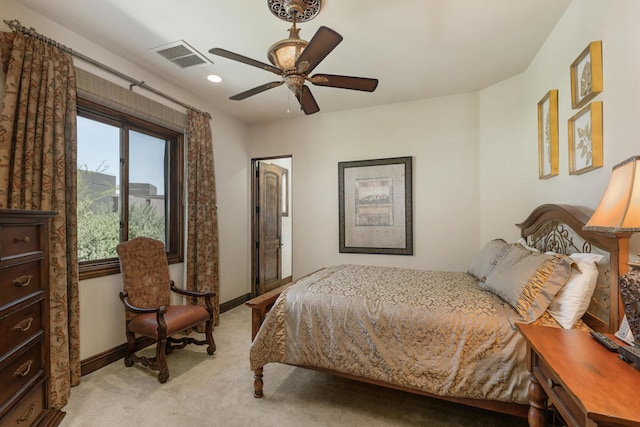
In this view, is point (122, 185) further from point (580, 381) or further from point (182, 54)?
point (580, 381)

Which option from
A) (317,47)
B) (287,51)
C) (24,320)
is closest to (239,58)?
(287,51)

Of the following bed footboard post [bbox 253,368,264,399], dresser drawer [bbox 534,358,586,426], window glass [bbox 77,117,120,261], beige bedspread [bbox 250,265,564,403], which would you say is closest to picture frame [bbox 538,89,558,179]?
beige bedspread [bbox 250,265,564,403]

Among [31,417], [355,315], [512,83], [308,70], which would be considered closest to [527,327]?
[355,315]

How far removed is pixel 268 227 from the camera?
16.5 ft

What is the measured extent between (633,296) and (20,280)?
246 centimetres

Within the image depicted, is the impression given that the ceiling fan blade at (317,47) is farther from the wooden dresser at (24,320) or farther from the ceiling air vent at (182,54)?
the wooden dresser at (24,320)

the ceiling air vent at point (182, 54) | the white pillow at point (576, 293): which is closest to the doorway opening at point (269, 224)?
the ceiling air vent at point (182, 54)

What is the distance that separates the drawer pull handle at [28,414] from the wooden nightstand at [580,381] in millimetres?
2200

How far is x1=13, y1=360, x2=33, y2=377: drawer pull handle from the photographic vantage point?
51.3 inches

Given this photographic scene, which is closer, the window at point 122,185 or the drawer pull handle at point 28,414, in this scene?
the drawer pull handle at point 28,414

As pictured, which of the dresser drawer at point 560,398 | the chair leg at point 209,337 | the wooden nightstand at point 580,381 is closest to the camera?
the wooden nightstand at point 580,381

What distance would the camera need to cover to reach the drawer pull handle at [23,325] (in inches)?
50.9

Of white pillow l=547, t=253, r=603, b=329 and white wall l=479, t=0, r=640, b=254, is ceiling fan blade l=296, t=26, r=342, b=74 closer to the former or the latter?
white wall l=479, t=0, r=640, b=254

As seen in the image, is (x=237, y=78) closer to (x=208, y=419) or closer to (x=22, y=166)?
(x=22, y=166)
